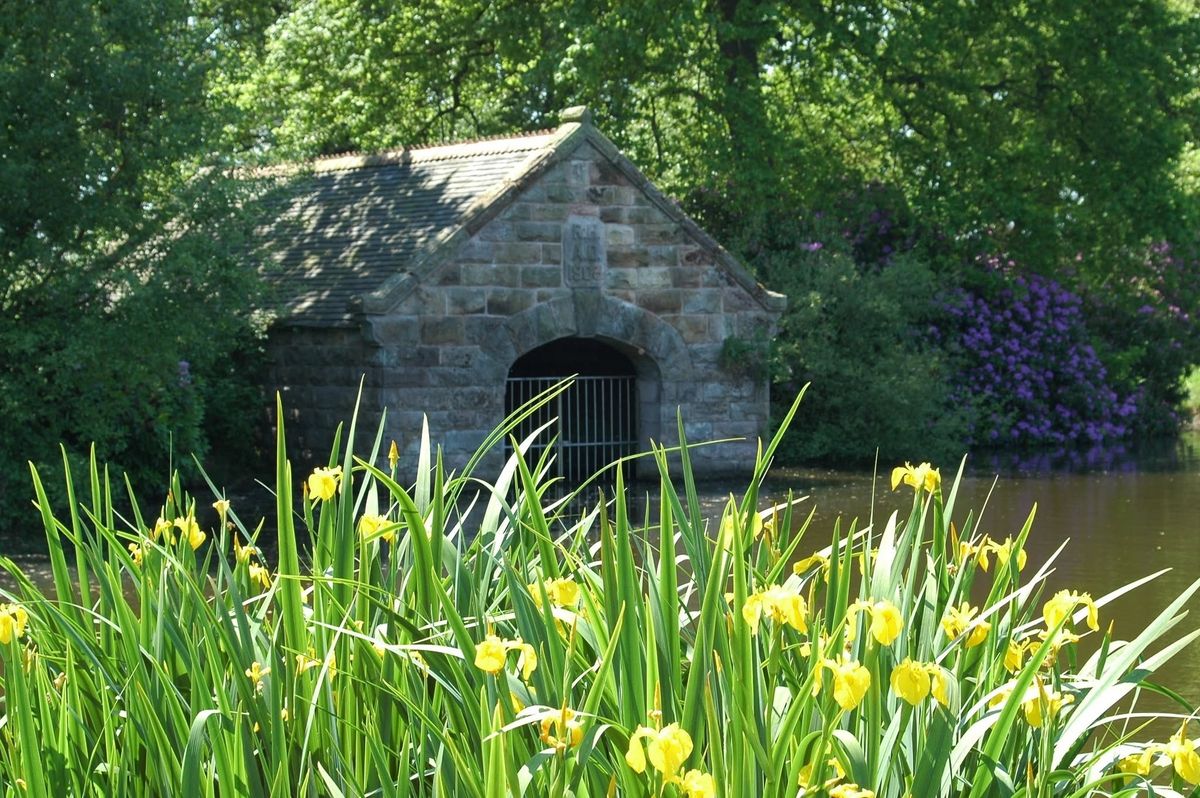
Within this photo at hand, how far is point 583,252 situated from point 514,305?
0.93 m

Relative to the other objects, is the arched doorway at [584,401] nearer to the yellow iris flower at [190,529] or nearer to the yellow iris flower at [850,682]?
the yellow iris flower at [190,529]

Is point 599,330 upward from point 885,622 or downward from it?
upward

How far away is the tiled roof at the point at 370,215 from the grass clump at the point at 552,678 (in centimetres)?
1274

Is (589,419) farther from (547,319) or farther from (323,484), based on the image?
(323,484)

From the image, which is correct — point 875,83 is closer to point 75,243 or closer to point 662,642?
point 75,243

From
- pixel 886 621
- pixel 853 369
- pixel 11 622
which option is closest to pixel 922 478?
pixel 886 621

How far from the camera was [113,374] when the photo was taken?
14.5 meters

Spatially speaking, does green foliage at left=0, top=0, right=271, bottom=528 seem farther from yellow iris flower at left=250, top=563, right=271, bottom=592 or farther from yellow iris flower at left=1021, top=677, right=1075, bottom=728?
yellow iris flower at left=1021, top=677, right=1075, bottom=728

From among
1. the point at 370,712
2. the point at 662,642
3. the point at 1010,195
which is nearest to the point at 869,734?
the point at 662,642

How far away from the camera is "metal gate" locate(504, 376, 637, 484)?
722 inches

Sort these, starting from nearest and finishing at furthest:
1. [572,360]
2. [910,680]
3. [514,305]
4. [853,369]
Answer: [910,680]
[514,305]
[572,360]
[853,369]

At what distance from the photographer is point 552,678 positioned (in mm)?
3176

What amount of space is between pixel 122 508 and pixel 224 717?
12.4m

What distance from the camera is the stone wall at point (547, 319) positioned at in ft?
54.3
